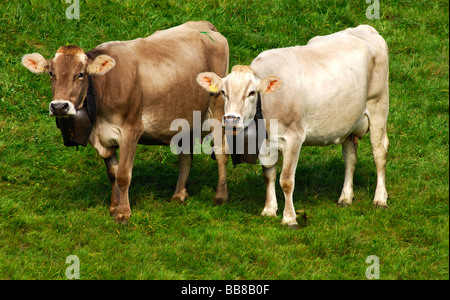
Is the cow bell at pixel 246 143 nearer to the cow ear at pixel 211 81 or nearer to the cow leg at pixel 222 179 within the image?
the cow ear at pixel 211 81

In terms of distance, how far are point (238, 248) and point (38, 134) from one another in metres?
4.59

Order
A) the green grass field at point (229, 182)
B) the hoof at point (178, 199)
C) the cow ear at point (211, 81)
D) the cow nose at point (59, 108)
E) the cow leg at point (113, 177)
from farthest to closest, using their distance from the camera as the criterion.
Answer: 1. the hoof at point (178, 199)
2. the cow leg at point (113, 177)
3. the cow ear at point (211, 81)
4. the cow nose at point (59, 108)
5. the green grass field at point (229, 182)

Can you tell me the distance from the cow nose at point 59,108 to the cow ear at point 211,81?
171cm

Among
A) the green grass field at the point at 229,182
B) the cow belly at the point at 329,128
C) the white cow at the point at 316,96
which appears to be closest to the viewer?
the green grass field at the point at 229,182

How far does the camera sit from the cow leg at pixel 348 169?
1018cm

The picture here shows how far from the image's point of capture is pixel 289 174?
9.21 metres

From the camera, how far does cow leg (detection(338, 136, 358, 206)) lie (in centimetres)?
1018

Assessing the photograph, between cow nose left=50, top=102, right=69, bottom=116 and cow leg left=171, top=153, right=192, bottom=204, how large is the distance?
236 cm

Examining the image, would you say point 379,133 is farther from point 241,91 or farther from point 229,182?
point 241,91

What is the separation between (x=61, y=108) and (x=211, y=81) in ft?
6.18

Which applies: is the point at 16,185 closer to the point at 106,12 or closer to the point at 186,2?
the point at 106,12

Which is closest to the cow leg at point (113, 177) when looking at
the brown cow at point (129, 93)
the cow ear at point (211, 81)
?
the brown cow at point (129, 93)

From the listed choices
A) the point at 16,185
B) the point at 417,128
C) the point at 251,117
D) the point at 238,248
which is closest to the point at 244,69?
the point at 251,117

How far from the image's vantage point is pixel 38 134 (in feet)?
37.5
